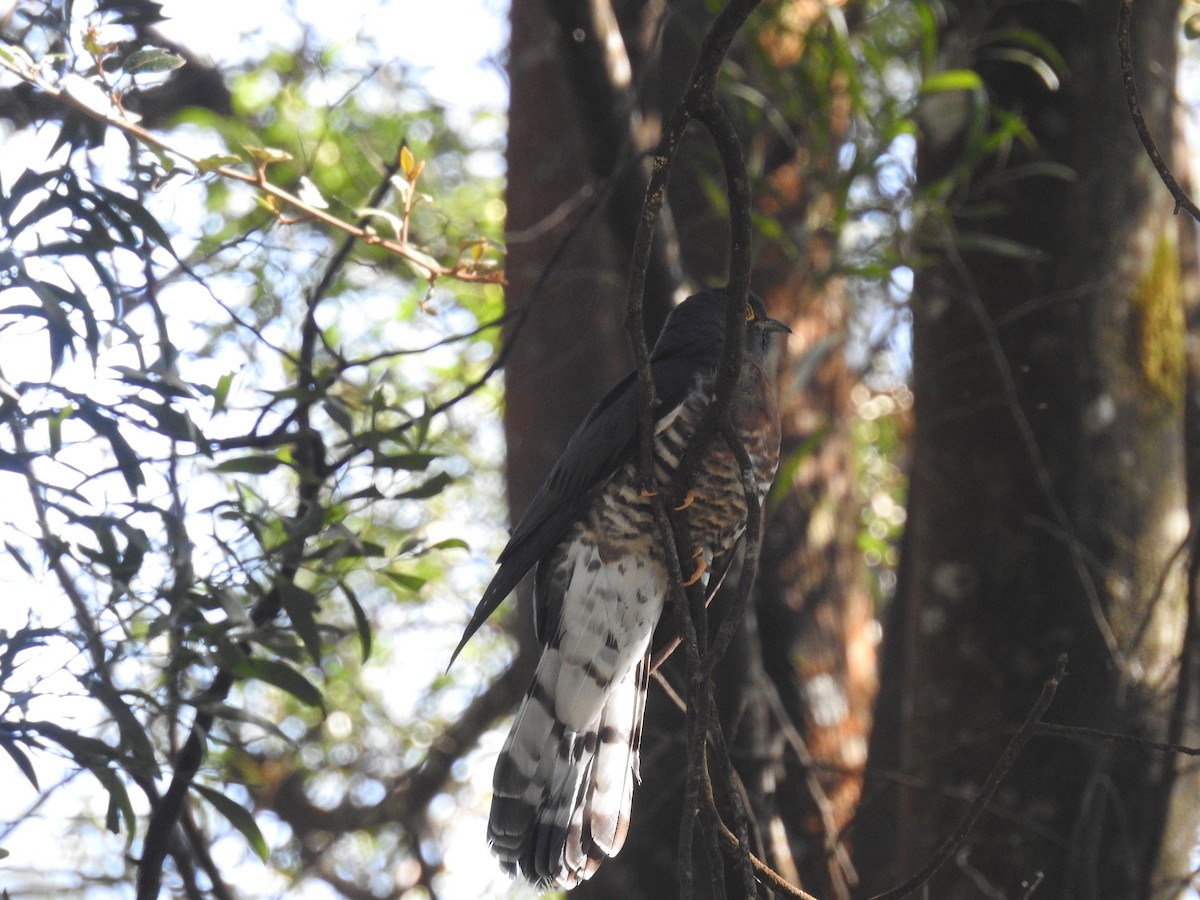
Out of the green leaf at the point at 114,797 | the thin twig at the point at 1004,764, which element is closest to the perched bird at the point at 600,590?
the green leaf at the point at 114,797

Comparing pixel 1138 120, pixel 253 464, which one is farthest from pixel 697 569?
pixel 1138 120

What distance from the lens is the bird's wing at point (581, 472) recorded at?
8.64 ft

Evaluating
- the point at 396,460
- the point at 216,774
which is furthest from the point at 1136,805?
the point at 216,774

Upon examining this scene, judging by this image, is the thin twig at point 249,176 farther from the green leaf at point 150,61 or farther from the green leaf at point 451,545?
the green leaf at point 451,545

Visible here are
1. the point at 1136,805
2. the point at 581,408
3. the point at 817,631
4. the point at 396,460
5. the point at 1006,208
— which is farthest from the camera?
the point at 581,408

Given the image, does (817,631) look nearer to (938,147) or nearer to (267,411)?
(938,147)

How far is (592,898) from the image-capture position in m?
3.72

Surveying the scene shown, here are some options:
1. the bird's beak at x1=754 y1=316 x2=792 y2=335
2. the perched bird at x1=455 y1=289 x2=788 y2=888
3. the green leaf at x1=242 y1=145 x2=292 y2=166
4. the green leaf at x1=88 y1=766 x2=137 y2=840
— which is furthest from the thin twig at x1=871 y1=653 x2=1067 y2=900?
the green leaf at x1=242 y1=145 x2=292 y2=166

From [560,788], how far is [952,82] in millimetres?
2309

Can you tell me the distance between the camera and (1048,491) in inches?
127

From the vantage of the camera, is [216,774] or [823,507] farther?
[823,507]

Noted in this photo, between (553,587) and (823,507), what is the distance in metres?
1.56

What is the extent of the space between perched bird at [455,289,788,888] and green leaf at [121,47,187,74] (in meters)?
1.16

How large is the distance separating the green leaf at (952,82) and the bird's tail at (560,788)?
2.04 metres
